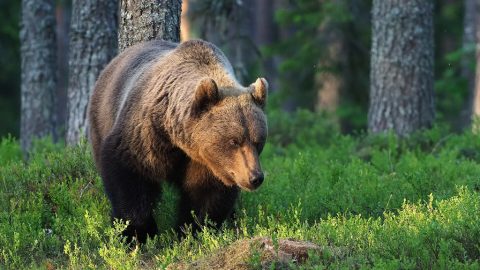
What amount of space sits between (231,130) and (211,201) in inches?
39.1

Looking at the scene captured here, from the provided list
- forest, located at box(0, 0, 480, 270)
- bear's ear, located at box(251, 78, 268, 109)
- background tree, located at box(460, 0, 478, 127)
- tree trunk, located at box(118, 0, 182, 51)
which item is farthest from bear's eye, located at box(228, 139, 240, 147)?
background tree, located at box(460, 0, 478, 127)

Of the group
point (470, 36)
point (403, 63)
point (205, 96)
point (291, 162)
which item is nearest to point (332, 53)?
point (470, 36)

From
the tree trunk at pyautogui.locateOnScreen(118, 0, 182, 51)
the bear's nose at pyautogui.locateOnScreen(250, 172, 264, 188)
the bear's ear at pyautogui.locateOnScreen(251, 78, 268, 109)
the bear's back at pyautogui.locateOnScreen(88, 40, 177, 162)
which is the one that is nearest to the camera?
the bear's nose at pyautogui.locateOnScreen(250, 172, 264, 188)

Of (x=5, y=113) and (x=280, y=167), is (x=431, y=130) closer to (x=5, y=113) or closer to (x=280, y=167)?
(x=280, y=167)

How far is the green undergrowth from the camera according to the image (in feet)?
19.9

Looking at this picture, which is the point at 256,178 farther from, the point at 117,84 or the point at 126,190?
the point at 117,84

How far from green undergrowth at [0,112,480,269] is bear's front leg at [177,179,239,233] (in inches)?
5.8

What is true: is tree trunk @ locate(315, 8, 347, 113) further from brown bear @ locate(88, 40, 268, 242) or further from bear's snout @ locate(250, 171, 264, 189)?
bear's snout @ locate(250, 171, 264, 189)

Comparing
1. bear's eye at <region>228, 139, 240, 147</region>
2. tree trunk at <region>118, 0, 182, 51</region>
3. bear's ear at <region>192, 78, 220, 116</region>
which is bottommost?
Result: bear's eye at <region>228, 139, 240, 147</region>

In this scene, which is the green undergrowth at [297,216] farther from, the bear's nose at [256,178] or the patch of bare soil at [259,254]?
the bear's nose at [256,178]

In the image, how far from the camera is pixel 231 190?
712 cm

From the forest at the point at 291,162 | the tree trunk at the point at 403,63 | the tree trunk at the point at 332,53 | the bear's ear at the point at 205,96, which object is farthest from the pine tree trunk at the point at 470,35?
the bear's ear at the point at 205,96

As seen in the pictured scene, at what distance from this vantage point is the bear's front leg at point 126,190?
691 centimetres

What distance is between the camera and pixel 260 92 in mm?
6570
